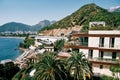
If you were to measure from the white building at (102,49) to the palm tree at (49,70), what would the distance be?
938 cm

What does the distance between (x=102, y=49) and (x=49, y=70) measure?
40.2 ft

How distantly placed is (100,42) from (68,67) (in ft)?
31.5

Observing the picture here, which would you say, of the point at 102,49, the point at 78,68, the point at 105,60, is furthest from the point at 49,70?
the point at 102,49

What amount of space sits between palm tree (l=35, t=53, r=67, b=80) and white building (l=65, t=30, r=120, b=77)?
938 centimetres

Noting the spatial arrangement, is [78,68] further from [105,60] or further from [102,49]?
[102,49]

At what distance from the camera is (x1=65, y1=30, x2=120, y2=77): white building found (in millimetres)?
39156

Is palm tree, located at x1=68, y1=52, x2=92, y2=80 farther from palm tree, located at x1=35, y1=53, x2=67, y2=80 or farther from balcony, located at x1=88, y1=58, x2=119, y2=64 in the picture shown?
balcony, located at x1=88, y1=58, x2=119, y2=64

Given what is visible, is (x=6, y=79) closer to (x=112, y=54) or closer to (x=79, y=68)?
(x=79, y=68)

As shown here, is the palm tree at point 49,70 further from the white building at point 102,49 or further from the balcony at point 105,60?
the white building at point 102,49

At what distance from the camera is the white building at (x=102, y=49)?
128ft

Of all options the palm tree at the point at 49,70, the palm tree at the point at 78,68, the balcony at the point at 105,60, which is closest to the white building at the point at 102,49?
the balcony at the point at 105,60

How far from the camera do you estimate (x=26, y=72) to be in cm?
3469

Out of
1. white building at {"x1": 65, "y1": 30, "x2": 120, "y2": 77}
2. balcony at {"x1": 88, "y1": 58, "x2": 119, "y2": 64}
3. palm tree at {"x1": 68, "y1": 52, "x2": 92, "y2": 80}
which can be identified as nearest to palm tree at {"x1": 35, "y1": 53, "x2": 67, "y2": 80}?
palm tree at {"x1": 68, "y1": 52, "x2": 92, "y2": 80}

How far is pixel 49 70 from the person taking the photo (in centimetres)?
3147
